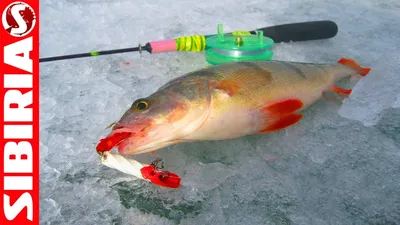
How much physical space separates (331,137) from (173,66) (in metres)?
1.32

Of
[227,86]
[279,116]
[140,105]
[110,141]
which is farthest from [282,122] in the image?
[110,141]

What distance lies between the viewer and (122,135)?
63.8 inches

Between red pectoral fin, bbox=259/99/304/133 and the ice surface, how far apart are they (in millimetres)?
59

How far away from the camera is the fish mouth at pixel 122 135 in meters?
1.59

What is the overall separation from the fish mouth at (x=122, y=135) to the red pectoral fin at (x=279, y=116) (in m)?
0.60

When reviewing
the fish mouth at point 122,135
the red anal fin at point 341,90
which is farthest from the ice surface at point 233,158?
the fish mouth at point 122,135

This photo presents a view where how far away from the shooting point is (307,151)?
5.80 feet

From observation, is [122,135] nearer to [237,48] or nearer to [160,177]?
[160,177]

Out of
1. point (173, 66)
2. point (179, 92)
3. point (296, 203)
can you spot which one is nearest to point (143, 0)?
point (173, 66)

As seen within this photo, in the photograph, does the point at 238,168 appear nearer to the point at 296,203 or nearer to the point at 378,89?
the point at 296,203

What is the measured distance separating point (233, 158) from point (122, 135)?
51cm

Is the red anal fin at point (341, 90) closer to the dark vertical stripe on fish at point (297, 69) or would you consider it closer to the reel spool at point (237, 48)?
the dark vertical stripe on fish at point (297, 69)

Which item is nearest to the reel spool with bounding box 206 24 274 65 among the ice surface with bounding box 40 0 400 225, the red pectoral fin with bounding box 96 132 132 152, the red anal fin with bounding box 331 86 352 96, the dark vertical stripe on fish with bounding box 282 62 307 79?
the ice surface with bounding box 40 0 400 225

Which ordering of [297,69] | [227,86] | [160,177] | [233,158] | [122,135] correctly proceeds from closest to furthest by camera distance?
[160,177], [122,135], [233,158], [227,86], [297,69]
